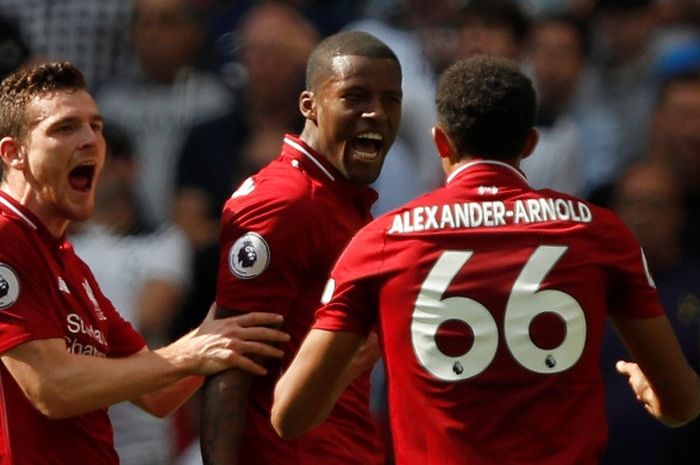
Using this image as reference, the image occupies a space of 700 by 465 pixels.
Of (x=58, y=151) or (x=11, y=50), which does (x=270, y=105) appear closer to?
(x=11, y=50)

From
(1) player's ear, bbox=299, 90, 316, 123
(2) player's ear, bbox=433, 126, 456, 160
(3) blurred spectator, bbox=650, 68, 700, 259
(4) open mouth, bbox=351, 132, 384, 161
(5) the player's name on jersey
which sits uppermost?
(3) blurred spectator, bbox=650, 68, 700, 259

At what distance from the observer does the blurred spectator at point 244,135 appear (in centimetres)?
851

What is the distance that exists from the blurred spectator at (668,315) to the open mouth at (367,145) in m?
2.44

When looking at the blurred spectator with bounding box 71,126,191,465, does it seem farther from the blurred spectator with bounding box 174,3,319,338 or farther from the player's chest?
the player's chest

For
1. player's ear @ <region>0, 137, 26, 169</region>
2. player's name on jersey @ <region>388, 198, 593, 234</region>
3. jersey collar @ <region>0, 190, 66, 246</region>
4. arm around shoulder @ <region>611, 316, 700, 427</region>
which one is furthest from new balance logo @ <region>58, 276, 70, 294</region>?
arm around shoulder @ <region>611, 316, 700, 427</region>

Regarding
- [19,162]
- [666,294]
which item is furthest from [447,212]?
[666,294]

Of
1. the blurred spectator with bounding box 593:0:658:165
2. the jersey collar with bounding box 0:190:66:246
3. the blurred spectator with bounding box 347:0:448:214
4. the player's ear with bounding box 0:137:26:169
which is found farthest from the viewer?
the blurred spectator with bounding box 593:0:658:165

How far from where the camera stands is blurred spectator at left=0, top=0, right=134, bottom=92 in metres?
9.24

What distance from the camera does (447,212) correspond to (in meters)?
4.55

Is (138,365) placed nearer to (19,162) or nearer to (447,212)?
(19,162)

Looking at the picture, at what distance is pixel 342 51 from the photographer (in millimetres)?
5531

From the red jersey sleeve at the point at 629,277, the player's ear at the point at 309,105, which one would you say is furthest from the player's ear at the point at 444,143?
the player's ear at the point at 309,105

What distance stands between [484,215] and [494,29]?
13.4 feet

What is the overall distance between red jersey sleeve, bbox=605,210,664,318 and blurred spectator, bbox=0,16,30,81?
5.09m
